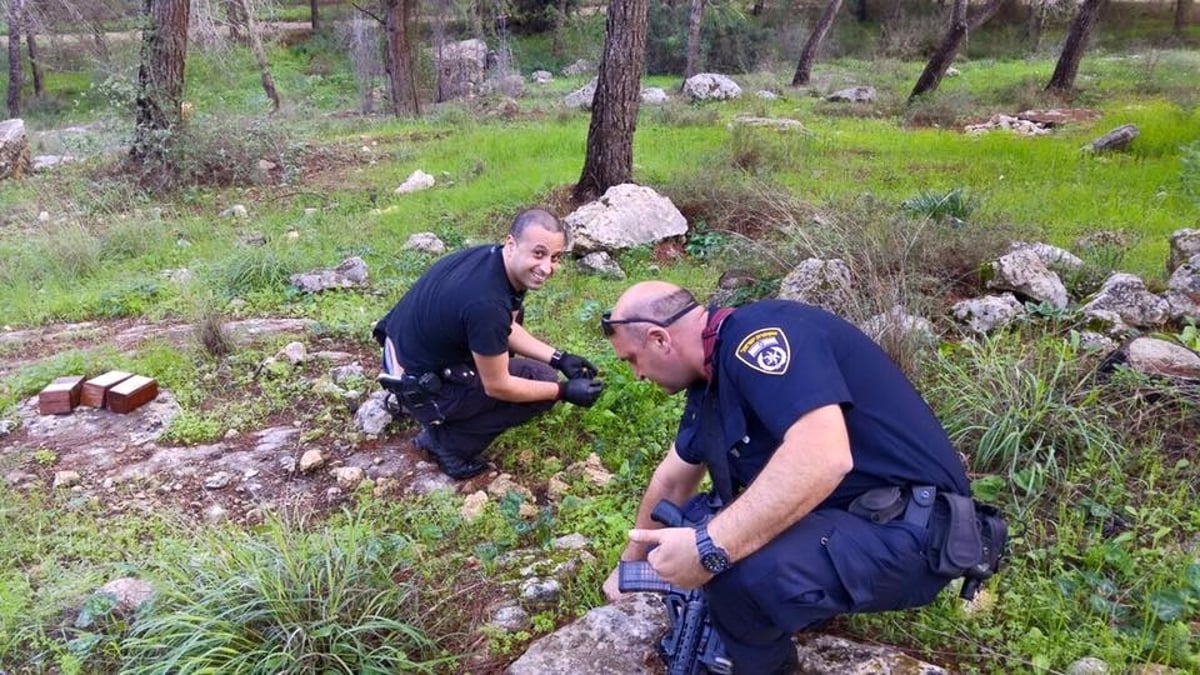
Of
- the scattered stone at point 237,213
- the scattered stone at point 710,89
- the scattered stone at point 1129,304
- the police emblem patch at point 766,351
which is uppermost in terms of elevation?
the scattered stone at point 710,89

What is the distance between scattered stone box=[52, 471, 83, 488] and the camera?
11.1 feet

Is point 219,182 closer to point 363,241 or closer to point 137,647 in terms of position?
point 363,241

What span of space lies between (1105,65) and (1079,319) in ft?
53.2

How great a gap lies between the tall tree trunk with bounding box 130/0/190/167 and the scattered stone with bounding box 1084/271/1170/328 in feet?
28.0

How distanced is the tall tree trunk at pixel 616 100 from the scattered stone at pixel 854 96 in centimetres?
756

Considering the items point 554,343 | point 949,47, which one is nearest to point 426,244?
point 554,343

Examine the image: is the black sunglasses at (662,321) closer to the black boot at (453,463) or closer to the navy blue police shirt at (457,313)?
the navy blue police shirt at (457,313)

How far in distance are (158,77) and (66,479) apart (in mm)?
6692

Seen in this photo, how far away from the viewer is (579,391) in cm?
347

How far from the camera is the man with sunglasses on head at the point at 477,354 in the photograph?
3.08m

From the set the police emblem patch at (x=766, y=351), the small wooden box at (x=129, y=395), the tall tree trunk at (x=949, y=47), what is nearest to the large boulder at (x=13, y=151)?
the small wooden box at (x=129, y=395)

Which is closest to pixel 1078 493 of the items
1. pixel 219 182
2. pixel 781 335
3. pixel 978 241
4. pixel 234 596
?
pixel 781 335

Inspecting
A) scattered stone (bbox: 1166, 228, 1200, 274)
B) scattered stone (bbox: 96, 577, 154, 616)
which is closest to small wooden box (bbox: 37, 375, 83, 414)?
scattered stone (bbox: 96, 577, 154, 616)

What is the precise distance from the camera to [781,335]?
6.23 ft
